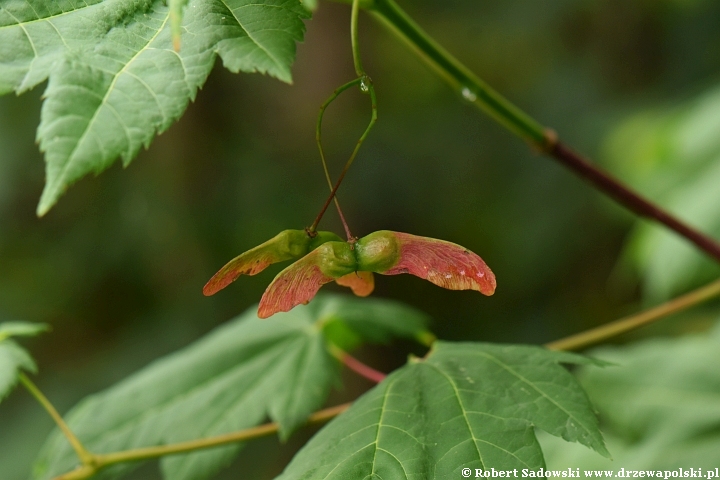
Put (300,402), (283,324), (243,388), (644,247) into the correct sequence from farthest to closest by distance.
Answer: (644,247) → (283,324) → (243,388) → (300,402)

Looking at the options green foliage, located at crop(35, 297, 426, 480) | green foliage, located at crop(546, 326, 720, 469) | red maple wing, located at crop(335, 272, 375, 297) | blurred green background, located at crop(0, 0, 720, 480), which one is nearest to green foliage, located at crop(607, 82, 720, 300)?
green foliage, located at crop(546, 326, 720, 469)

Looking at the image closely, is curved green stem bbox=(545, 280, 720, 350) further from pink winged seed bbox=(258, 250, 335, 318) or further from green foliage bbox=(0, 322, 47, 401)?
green foliage bbox=(0, 322, 47, 401)

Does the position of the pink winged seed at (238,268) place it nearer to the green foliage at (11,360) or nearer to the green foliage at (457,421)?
the green foliage at (457,421)

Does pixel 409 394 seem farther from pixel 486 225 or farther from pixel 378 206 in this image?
pixel 486 225

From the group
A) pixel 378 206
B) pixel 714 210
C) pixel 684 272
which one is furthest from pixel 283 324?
pixel 378 206

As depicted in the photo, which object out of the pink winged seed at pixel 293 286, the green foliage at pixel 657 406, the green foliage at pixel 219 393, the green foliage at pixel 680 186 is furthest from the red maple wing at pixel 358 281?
the green foliage at pixel 680 186

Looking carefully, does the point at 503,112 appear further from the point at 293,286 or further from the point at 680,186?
the point at 680,186
